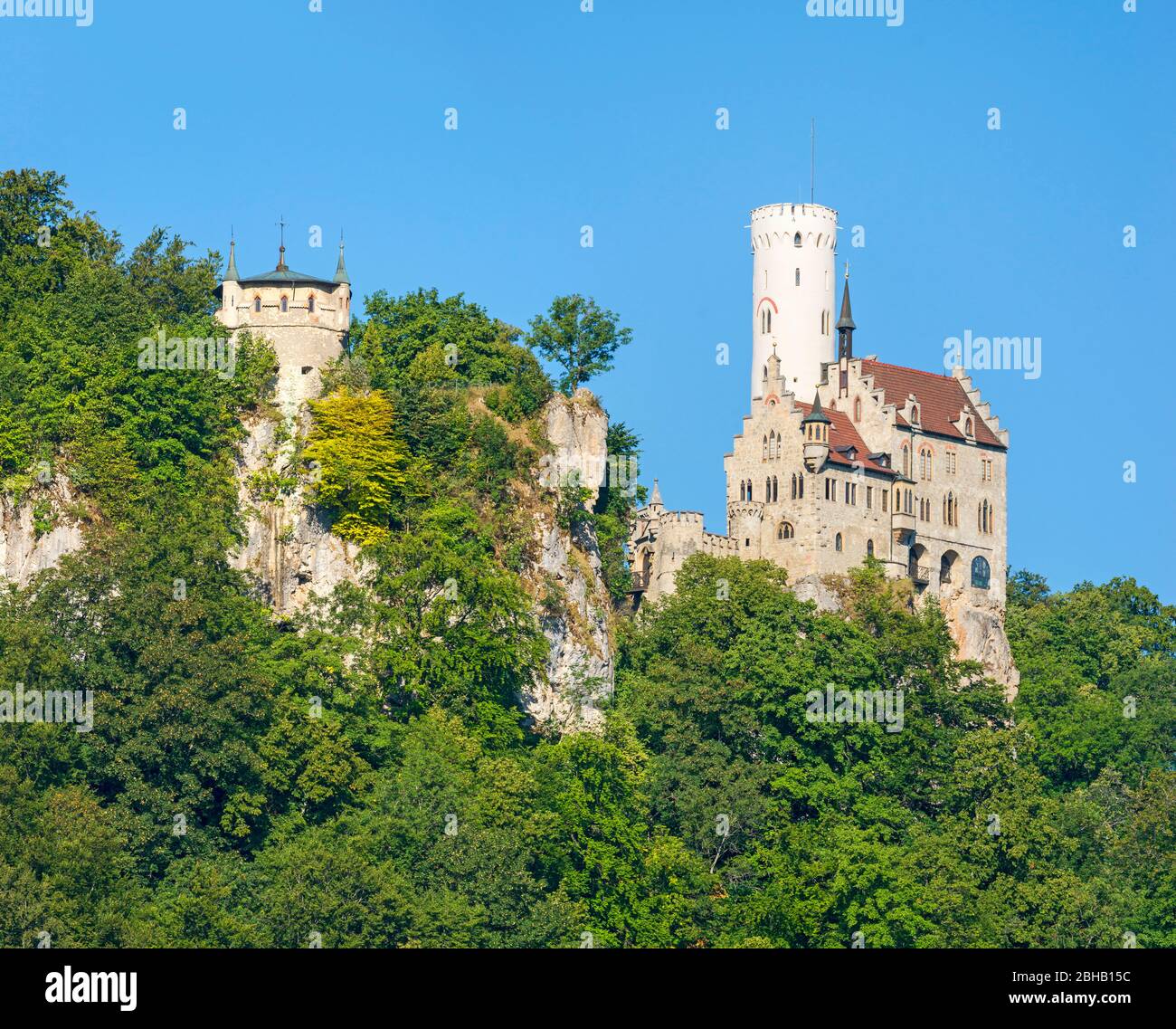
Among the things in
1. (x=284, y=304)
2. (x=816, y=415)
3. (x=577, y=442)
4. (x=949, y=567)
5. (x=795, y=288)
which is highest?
(x=795, y=288)

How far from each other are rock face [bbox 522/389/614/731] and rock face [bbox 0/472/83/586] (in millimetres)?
14576

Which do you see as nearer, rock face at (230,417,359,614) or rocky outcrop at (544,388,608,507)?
rock face at (230,417,359,614)

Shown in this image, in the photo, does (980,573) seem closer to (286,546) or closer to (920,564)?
(920,564)

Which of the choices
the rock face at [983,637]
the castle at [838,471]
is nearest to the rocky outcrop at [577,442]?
the castle at [838,471]

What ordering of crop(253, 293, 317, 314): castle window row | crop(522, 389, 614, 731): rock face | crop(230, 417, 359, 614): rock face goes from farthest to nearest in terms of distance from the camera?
crop(522, 389, 614, 731): rock face
crop(253, 293, 317, 314): castle window row
crop(230, 417, 359, 614): rock face

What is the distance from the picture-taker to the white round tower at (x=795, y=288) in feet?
333

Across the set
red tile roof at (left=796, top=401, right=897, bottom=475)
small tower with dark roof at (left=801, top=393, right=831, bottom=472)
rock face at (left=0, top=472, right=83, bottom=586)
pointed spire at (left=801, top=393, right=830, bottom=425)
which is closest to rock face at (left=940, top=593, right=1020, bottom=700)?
red tile roof at (left=796, top=401, right=897, bottom=475)

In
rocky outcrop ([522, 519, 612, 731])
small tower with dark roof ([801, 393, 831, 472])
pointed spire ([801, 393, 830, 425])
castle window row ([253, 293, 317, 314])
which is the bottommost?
rocky outcrop ([522, 519, 612, 731])

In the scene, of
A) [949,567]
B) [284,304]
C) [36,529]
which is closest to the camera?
[36,529]

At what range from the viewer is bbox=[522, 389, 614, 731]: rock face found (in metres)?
86.7

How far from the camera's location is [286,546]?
84125 mm

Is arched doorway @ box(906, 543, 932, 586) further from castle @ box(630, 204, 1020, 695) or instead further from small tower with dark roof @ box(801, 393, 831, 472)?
small tower with dark roof @ box(801, 393, 831, 472)

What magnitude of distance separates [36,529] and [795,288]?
33033mm

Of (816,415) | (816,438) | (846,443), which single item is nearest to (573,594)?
(816,438)
